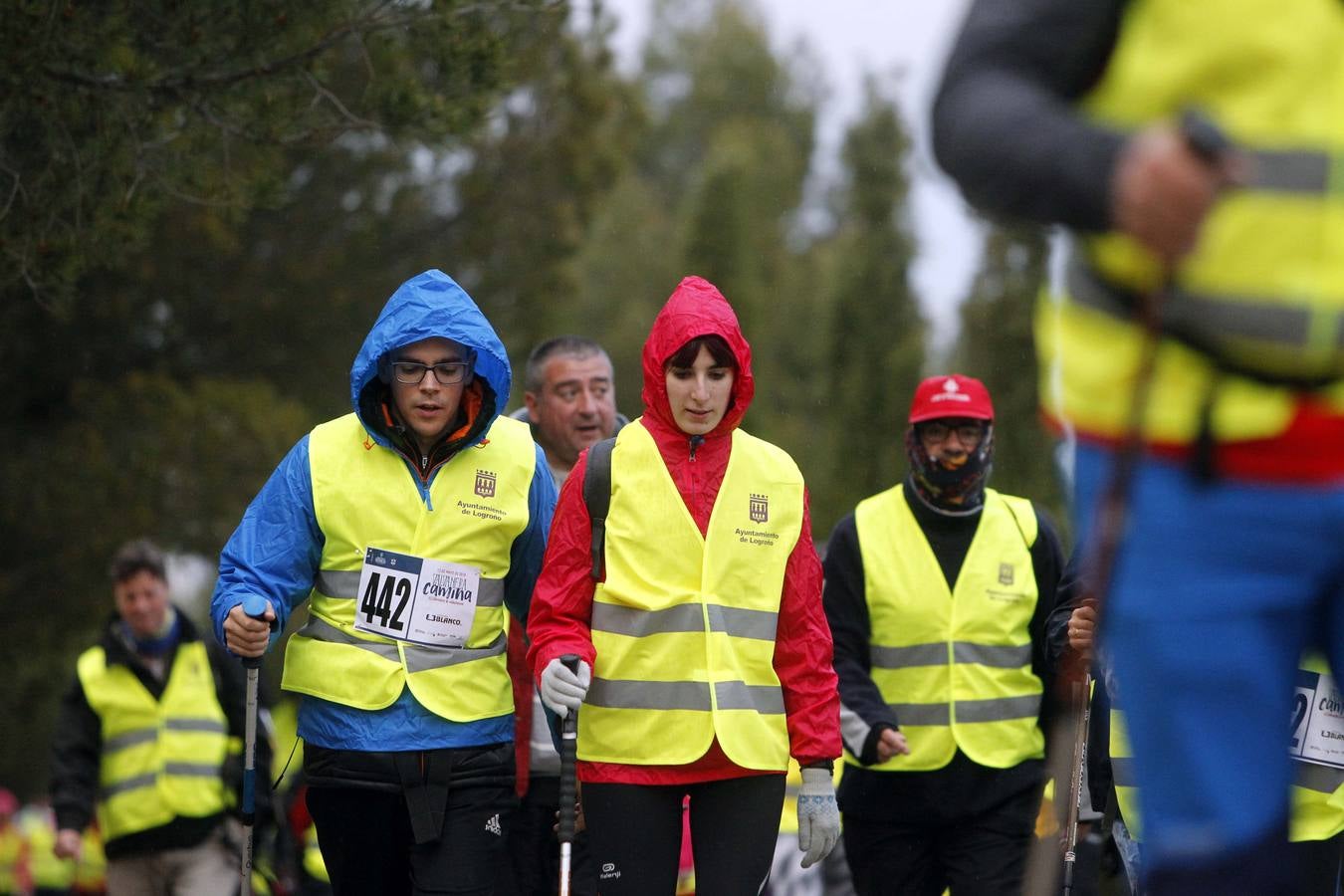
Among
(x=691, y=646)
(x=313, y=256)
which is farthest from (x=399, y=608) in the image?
(x=313, y=256)

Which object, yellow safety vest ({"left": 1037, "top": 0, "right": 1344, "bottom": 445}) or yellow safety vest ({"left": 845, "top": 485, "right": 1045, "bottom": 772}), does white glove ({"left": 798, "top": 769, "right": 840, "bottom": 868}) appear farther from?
yellow safety vest ({"left": 1037, "top": 0, "right": 1344, "bottom": 445})

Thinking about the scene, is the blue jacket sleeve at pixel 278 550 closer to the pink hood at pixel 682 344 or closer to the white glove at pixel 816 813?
the pink hood at pixel 682 344

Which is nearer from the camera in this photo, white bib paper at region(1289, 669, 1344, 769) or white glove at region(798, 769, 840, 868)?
white bib paper at region(1289, 669, 1344, 769)

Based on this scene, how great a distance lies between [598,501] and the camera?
5.80 meters

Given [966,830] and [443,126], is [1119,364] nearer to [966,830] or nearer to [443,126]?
[966,830]

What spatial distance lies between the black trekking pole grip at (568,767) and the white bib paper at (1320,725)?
2080mm

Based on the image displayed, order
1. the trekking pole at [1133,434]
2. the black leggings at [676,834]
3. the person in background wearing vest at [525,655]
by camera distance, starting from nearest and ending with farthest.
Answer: the trekking pole at [1133,434], the black leggings at [676,834], the person in background wearing vest at [525,655]

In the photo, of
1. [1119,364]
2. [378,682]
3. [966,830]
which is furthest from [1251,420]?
[966,830]

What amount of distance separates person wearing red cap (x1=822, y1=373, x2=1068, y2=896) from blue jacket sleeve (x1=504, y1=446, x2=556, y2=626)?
136 centimetres

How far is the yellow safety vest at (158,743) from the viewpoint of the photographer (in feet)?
31.7

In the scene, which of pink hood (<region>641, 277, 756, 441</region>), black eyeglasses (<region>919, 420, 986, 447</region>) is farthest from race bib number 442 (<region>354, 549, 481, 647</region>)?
black eyeglasses (<region>919, 420, 986, 447</region>)

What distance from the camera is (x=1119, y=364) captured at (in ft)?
7.49

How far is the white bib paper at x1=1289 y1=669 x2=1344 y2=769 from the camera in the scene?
576 centimetres

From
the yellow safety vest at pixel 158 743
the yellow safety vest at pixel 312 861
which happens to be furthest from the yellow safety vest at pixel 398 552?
the yellow safety vest at pixel 312 861
